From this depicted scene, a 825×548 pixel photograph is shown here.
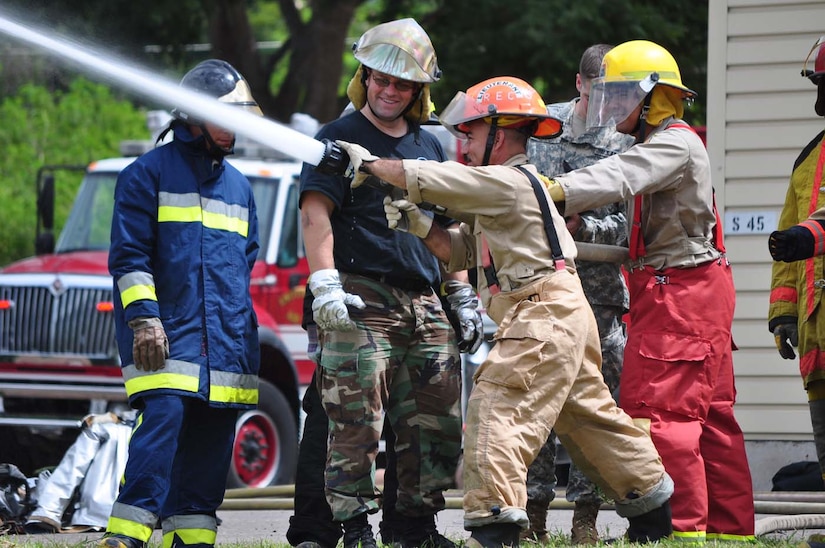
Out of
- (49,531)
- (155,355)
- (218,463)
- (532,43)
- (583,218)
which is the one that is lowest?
(49,531)

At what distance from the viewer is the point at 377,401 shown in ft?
18.4

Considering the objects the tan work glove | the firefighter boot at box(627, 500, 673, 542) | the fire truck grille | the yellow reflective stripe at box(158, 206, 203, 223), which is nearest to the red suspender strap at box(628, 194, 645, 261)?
the firefighter boot at box(627, 500, 673, 542)

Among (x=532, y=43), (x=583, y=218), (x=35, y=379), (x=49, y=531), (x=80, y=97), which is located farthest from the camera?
(x=80, y=97)

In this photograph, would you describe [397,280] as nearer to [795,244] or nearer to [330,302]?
[330,302]

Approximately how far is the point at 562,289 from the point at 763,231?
391cm

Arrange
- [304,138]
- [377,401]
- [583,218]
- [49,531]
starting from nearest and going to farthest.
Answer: [304,138] → [377,401] → [583,218] → [49,531]

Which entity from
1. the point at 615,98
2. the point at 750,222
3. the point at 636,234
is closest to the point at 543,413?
the point at 636,234

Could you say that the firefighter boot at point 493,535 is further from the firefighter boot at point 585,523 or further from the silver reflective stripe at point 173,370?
the silver reflective stripe at point 173,370

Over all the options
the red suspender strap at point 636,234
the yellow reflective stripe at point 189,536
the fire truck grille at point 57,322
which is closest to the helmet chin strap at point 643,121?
the red suspender strap at point 636,234

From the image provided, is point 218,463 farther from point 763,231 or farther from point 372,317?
point 763,231

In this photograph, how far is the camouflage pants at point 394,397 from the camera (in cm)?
555

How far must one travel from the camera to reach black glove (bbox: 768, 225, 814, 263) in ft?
18.2

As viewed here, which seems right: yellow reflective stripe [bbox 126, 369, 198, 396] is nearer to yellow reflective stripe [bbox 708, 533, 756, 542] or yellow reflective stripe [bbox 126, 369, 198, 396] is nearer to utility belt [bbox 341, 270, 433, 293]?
utility belt [bbox 341, 270, 433, 293]

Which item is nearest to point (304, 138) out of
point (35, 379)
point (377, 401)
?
point (377, 401)
